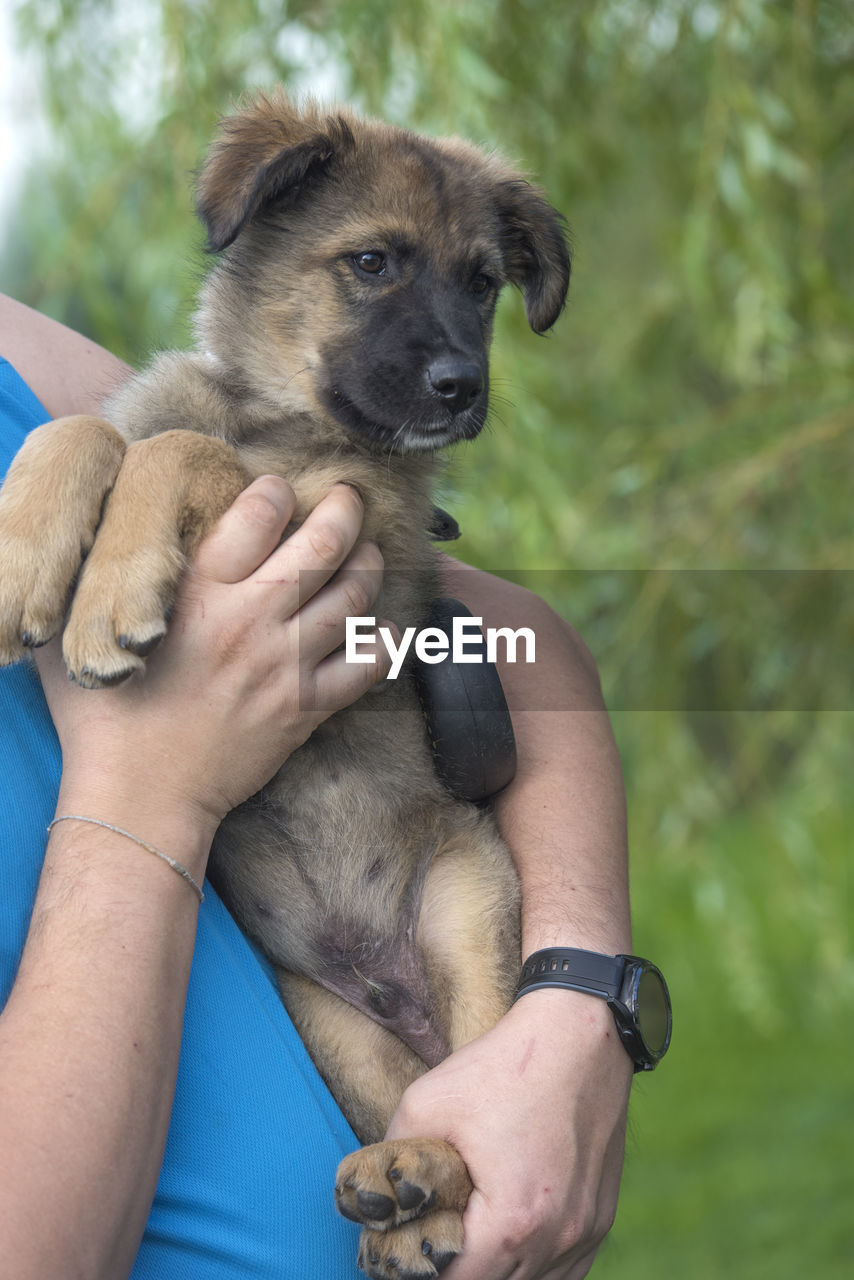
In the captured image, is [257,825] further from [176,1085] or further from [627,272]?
[627,272]

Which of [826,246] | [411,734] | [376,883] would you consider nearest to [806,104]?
[826,246]

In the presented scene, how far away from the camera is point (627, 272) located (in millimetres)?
5074

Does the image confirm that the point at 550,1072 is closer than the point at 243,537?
Yes

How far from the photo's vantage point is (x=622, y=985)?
171cm

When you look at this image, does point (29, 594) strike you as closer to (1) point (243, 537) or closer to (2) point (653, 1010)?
(1) point (243, 537)

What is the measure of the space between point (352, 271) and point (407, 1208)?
154cm

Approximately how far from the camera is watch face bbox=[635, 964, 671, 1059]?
1.72 meters

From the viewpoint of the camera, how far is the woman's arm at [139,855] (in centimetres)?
124

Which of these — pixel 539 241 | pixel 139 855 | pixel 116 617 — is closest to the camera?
pixel 139 855

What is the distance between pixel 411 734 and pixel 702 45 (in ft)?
6.92

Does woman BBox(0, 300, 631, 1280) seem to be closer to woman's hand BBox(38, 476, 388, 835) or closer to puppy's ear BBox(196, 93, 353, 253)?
woman's hand BBox(38, 476, 388, 835)

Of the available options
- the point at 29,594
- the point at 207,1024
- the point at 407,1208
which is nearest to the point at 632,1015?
the point at 407,1208

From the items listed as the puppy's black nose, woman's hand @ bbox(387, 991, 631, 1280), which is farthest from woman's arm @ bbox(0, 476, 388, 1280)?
woman's hand @ bbox(387, 991, 631, 1280)

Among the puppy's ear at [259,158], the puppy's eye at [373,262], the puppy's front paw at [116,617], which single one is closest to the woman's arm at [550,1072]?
the puppy's front paw at [116,617]
